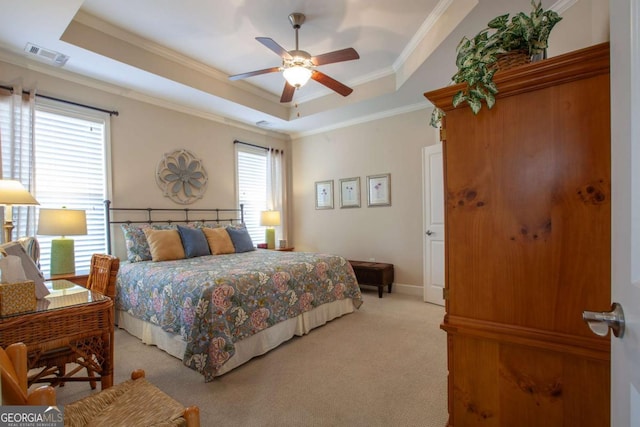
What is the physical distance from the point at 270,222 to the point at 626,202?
4748 mm

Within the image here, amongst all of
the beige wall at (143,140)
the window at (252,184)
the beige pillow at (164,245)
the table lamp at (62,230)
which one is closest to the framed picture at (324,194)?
the window at (252,184)

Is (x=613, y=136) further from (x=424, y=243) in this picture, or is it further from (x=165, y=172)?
(x=165, y=172)

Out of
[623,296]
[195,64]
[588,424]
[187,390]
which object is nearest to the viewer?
[623,296]

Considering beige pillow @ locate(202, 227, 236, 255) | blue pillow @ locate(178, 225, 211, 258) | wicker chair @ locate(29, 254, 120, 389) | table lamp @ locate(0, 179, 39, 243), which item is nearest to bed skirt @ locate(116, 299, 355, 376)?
wicker chair @ locate(29, 254, 120, 389)

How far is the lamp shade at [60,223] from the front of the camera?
8.89 ft

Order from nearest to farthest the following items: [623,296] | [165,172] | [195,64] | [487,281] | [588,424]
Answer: [623,296], [588,424], [487,281], [195,64], [165,172]

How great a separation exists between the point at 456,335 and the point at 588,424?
1.60 feet

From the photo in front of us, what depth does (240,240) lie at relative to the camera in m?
4.16

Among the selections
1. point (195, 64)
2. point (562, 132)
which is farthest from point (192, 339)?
point (195, 64)

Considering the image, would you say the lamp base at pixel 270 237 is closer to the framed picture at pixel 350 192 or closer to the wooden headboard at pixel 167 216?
the wooden headboard at pixel 167 216

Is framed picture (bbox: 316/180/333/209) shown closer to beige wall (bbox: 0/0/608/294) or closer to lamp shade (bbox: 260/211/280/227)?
beige wall (bbox: 0/0/608/294)

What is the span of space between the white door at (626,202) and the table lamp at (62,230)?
366 cm

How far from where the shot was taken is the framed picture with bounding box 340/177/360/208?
509 centimetres

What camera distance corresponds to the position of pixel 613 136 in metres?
0.68
